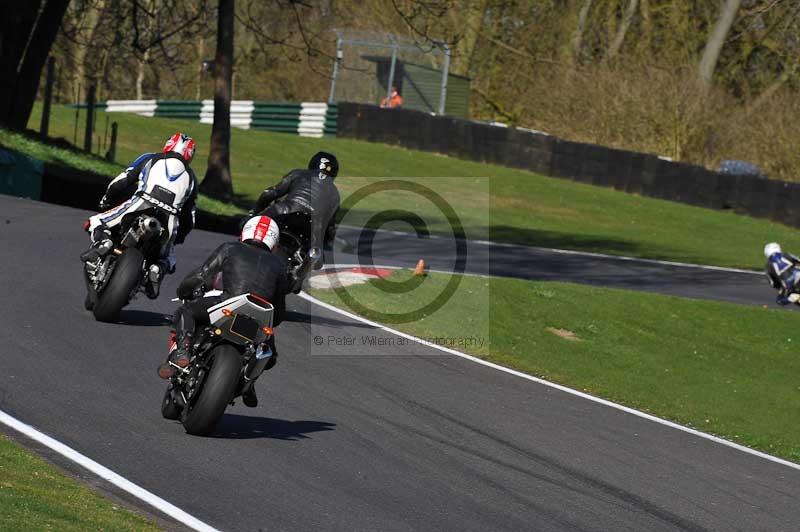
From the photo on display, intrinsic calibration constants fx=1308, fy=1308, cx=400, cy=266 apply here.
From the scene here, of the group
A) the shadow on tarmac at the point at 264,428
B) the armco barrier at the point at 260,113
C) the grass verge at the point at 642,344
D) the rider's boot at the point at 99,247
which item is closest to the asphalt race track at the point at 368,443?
the shadow on tarmac at the point at 264,428

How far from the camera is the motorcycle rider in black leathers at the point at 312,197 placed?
11977 mm

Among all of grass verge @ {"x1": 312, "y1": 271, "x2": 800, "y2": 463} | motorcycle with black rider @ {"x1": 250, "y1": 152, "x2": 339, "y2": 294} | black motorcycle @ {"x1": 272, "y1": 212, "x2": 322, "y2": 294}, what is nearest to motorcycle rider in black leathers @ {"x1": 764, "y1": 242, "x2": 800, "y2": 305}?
grass verge @ {"x1": 312, "y1": 271, "x2": 800, "y2": 463}

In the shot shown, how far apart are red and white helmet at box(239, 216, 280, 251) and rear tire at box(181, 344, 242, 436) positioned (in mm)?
833

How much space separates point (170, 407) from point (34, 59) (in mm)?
19618

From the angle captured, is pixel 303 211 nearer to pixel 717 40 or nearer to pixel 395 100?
pixel 395 100

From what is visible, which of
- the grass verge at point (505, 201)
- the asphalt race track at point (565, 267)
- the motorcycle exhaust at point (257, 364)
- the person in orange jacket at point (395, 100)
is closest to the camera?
the motorcycle exhaust at point (257, 364)

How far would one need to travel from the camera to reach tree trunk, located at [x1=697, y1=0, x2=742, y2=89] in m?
44.7

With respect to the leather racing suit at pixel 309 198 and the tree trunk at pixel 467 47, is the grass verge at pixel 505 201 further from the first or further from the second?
the leather racing suit at pixel 309 198

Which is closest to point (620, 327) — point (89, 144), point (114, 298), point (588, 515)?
point (114, 298)

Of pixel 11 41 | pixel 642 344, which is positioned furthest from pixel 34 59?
pixel 642 344

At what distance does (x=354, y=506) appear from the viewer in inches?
284

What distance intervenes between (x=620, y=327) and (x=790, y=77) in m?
33.0

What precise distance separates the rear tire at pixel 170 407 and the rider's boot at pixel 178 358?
28cm

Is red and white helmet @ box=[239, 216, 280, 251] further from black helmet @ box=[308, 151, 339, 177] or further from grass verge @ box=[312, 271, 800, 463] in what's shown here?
grass verge @ box=[312, 271, 800, 463]
